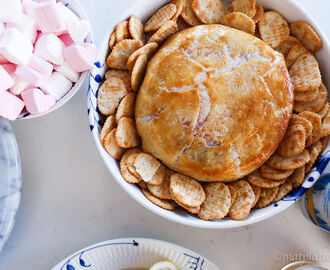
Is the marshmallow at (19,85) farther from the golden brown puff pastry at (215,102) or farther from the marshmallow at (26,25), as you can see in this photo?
the golden brown puff pastry at (215,102)

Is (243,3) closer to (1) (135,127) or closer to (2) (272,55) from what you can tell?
(2) (272,55)

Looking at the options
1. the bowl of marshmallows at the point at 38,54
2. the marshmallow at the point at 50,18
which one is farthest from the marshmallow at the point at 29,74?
the marshmallow at the point at 50,18

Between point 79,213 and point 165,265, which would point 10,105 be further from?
point 165,265

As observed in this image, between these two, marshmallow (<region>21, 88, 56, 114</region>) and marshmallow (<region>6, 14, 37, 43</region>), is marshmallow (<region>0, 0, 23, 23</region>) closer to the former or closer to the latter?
marshmallow (<region>6, 14, 37, 43</region>)

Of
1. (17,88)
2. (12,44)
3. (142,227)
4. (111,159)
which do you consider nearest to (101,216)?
(142,227)

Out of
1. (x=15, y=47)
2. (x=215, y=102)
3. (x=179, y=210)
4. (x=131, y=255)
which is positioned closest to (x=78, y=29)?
(x=15, y=47)

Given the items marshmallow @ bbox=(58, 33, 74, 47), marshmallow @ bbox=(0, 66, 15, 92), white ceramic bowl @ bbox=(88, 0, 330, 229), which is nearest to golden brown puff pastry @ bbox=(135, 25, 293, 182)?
white ceramic bowl @ bbox=(88, 0, 330, 229)

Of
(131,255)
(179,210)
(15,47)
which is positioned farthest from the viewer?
(131,255)
